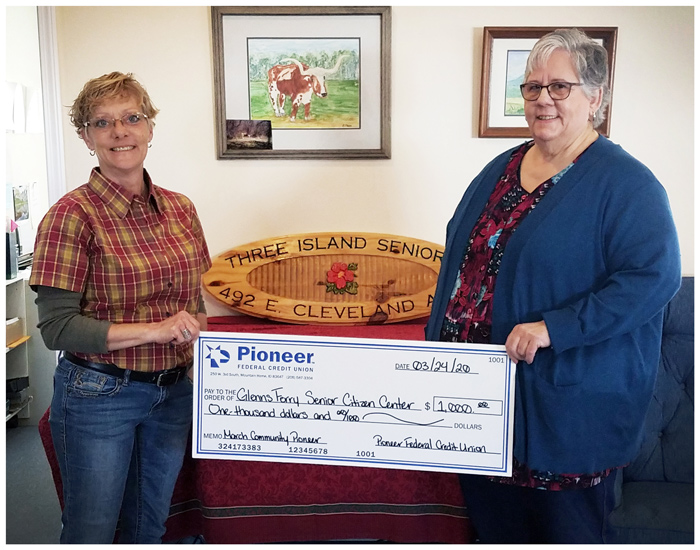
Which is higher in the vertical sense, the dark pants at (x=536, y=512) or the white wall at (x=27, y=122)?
the white wall at (x=27, y=122)

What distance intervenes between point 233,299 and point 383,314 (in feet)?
2.22

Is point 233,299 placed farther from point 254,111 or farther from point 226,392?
point 226,392

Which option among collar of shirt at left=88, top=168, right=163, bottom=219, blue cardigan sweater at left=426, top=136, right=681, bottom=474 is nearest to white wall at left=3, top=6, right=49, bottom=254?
collar of shirt at left=88, top=168, right=163, bottom=219

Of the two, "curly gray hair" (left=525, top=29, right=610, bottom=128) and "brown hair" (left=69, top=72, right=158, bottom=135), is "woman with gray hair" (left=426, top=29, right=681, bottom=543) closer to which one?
"curly gray hair" (left=525, top=29, right=610, bottom=128)

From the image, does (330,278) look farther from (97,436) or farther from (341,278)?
(97,436)

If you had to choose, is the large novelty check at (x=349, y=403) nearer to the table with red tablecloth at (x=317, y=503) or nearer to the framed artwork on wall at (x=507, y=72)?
the table with red tablecloth at (x=317, y=503)

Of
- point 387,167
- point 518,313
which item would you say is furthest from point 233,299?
point 518,313

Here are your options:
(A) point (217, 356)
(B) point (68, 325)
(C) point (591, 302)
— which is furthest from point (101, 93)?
(C) point (591, 302)

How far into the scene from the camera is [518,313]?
148 centimetres

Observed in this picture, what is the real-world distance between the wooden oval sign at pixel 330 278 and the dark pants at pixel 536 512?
121 cm

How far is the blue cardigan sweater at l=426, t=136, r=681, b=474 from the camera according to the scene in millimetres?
1370

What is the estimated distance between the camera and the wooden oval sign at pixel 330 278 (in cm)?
287

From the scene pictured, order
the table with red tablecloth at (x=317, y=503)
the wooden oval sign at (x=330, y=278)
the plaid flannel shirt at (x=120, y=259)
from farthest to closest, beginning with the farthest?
the wooden oval sign at (x=330, y=278)
the table with red tablecloth at (x=317, y=503)
the plaid flannel shirt at (x=120, y=259)

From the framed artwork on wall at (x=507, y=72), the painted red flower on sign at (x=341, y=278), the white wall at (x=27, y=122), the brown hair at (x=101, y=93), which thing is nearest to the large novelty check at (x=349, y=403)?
the brown hair at (x=101, y=93)
